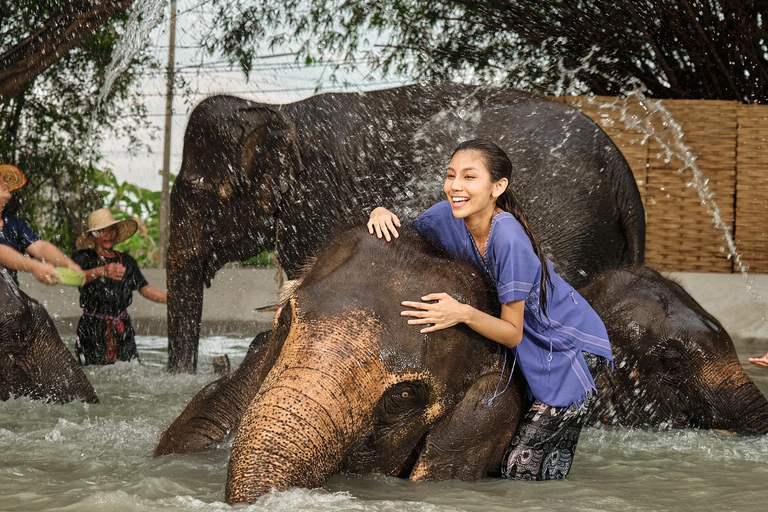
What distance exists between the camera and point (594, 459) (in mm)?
3674

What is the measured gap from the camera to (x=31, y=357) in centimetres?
460

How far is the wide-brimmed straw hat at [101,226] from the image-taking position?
6.58 metres

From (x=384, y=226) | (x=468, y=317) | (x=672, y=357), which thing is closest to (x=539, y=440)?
(x=468, y=317)

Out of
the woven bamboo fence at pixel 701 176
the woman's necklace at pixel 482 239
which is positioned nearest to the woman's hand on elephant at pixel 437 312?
the woman's necklace at pixel 482 239

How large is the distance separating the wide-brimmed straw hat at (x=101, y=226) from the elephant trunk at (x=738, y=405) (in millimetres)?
4005

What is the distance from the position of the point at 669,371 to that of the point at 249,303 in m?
5.18

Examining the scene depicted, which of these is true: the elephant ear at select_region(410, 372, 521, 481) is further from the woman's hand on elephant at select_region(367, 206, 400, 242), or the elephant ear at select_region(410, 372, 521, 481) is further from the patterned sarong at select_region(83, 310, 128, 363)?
the patterned sarong at select_region(83, 310, 128, 363)

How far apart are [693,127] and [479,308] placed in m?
6.24

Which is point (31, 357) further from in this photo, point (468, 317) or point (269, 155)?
point (468, 317)

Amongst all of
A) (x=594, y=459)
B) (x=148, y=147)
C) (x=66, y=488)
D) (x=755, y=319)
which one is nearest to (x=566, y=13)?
(x=755, y=319)

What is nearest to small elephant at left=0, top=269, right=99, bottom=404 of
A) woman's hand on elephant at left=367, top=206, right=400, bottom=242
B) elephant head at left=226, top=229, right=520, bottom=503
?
elephant head at left=226, top=229, right=520, bottom=503

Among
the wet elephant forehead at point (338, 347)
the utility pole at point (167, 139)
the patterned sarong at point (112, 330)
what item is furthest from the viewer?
the utility pole at point (167, 139)

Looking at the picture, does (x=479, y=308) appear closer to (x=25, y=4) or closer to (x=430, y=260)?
(x=430, y=260)

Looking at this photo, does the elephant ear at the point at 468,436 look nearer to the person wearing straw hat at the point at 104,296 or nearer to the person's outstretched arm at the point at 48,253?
the person's outstretched arm at the point at 48,253
